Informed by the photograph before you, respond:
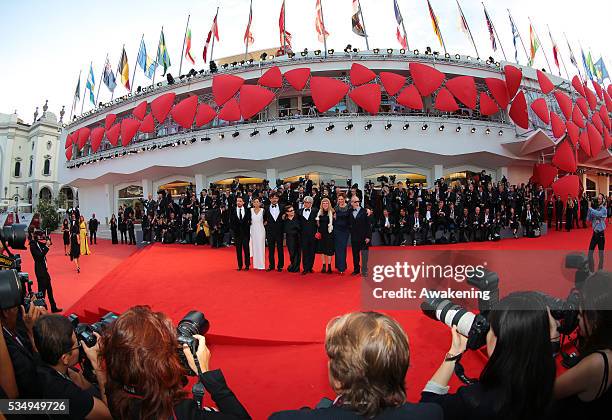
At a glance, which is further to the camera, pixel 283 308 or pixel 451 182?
pixel 451 182

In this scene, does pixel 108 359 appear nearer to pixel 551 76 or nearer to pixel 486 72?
pixel 486 72

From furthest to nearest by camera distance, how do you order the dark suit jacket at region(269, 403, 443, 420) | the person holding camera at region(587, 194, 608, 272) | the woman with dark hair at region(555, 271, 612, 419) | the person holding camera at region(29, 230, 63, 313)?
the person holding camera at region(587, 194, 608, 272)
the person holding camera at region(29, 230, 63, 313)
the woman with dark hair at region(555, 271, 612, 419)
the dark suit jacket at region(269, 403, 443, 420)

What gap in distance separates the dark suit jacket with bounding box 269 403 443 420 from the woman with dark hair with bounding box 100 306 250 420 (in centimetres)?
41

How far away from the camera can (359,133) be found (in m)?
16.1

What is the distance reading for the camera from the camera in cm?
147

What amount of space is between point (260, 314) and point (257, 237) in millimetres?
2873

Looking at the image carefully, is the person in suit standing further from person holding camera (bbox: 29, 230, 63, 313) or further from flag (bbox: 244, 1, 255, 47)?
flag (bbox: 244, 1, 255, 47)

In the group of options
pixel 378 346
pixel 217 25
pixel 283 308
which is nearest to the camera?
pixel 378 346

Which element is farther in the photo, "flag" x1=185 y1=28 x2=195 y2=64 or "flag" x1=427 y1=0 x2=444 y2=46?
"flag" x1=185 y1=28 x2=195 y2=64

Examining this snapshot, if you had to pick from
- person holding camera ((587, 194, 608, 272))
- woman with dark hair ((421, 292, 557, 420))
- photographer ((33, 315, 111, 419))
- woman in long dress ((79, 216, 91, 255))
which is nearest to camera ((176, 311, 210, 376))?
photographer ((33, 315, 111, 419))

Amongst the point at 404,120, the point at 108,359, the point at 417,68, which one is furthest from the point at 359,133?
the point at 108,359

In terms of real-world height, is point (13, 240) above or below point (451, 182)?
below

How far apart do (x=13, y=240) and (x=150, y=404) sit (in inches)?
114

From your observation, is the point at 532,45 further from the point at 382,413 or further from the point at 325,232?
the point at 382,413
